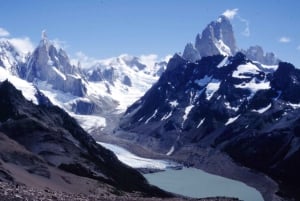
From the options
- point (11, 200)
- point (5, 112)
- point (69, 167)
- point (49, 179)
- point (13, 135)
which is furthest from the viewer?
point (5, 112)

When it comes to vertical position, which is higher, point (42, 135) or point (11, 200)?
point (42, 135)

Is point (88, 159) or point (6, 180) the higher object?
point (88, 159)

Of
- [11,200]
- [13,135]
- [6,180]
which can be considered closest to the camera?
[11,200]

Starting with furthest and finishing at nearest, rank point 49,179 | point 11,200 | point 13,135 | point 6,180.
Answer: point 13,135
point 49,179
point 6,180
point 11,200

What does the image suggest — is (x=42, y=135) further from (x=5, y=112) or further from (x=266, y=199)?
(x=266, y=199)

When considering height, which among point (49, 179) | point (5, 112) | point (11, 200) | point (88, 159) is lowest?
point (11, 200)

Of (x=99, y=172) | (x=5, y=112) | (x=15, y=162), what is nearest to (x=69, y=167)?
(x=99, y=172)

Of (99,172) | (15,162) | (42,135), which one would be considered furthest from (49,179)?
(42,135)

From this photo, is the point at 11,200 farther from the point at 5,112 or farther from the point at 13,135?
the point at 5,112

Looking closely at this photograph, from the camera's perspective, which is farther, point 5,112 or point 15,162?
point 5,112
